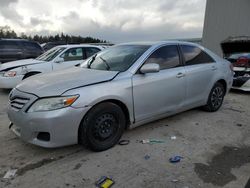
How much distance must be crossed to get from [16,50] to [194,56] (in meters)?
7.85

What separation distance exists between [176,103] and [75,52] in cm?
455

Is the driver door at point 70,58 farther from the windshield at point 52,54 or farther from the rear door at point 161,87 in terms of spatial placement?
the rear door at point 161,87

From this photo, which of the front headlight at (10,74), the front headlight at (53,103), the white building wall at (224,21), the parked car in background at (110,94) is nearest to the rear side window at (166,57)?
the parked car in background at (110,94)

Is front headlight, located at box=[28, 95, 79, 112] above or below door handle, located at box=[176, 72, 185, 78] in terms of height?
below

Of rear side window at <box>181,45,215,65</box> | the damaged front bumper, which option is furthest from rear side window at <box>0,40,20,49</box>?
the damaged front bumper

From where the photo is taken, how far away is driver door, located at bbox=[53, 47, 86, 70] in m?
6.86

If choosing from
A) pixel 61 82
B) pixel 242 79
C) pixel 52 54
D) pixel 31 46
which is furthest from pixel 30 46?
pixel 242 79

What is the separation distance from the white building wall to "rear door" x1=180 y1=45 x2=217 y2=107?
14.0m

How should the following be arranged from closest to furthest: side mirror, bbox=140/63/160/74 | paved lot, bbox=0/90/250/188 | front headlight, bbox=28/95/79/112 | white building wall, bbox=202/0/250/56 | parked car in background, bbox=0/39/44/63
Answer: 1. paved lot, bbox=0/90/250/188
2. front headlight, bbox=28/95/79/112
3. side mirror, bbox=140/63/160/74
4. parked car in background, bbox=0/39/44/63
5. white building wall, bbox=202/0/250/56

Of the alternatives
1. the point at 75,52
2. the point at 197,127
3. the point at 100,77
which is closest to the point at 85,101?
the point at 100,77

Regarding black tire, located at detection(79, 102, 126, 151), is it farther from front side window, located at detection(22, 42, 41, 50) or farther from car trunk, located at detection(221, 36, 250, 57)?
front side window, located at detection(22, 42, 41, 50)

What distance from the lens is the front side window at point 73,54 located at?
23.5ft

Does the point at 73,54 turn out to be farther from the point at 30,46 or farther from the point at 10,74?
the point at 30,46

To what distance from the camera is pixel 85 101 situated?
2.84 metres
